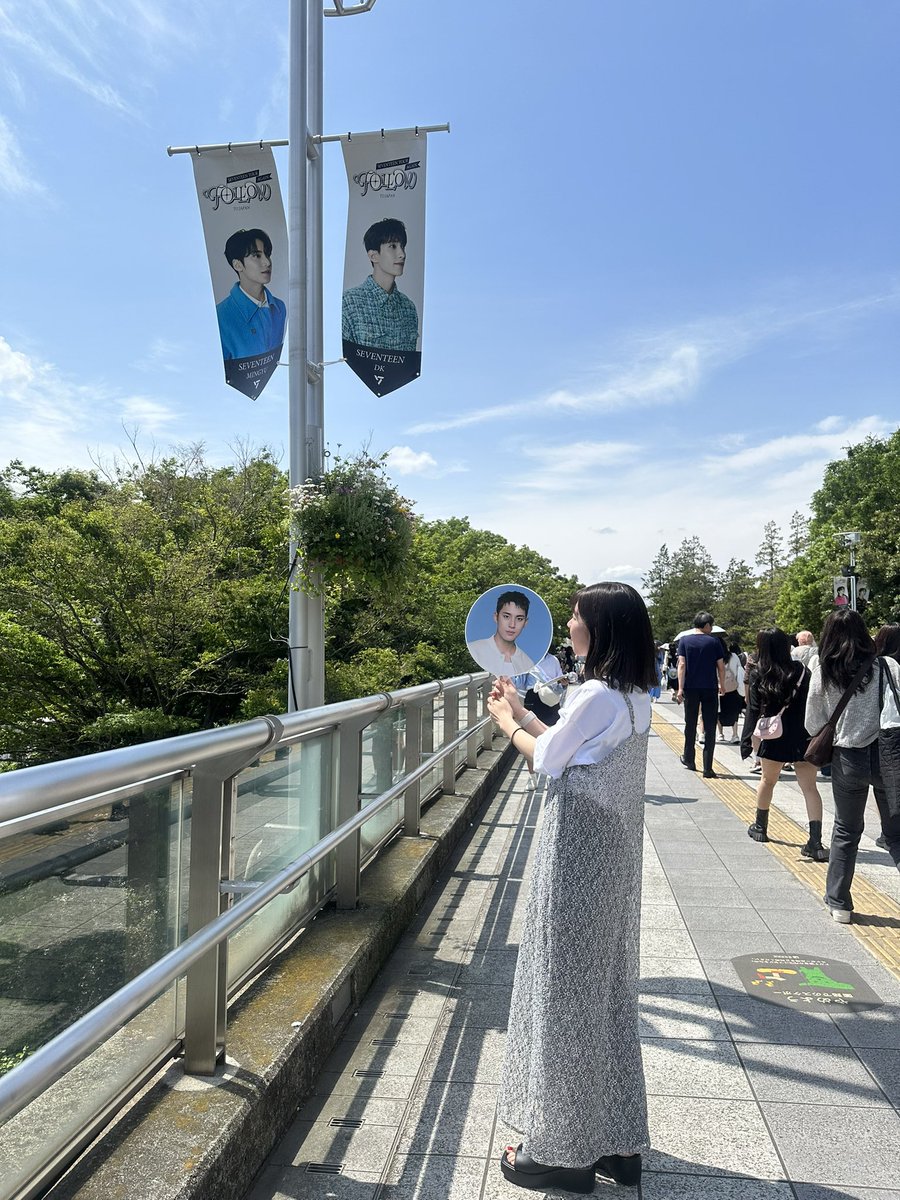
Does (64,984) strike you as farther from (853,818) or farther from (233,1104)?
(853,818)

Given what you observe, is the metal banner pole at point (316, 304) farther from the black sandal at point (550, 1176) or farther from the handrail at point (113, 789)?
the black sandal at point (550, 1176)

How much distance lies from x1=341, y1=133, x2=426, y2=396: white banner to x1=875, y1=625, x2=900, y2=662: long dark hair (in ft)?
11.5

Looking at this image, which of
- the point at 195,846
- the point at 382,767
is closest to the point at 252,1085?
the point at 195,846

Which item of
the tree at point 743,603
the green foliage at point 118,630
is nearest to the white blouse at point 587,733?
the green foliage at point 118,630

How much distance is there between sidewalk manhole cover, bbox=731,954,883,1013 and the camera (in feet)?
13.1

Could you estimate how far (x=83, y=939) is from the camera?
6.73 feet

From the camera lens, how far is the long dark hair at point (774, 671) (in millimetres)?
7098

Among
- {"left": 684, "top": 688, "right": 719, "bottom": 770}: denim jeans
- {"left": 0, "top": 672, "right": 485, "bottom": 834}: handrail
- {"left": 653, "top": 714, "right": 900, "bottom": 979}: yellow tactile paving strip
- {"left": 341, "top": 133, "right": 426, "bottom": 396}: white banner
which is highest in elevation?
{"left": 341, "top": 133, "right": 426, "bottom": 396}: white banner

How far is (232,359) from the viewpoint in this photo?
6.69 meters

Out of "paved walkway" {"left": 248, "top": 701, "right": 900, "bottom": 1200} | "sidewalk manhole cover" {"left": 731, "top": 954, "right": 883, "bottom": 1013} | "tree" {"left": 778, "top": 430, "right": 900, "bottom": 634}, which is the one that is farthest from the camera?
"tree" {"left": 778, "top": 430, "right": 900, "bottom": 634}

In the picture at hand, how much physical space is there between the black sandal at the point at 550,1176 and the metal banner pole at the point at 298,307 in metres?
4.05

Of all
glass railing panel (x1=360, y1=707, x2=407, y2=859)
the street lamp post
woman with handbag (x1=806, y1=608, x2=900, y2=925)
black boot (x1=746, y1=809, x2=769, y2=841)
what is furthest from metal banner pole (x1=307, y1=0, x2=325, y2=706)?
black boot (x1=746, y1=809, x2=769, y2=841)

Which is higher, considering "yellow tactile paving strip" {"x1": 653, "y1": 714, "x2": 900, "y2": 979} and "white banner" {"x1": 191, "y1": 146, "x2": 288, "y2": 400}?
"white banner" {"x1": 191, "y1": 146, "x2": 288, "y2": 400}

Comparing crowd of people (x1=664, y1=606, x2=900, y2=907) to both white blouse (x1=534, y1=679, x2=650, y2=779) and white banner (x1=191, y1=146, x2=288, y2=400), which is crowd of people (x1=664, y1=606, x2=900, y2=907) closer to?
white blouse (x1=534, y1=679, x2=650, y2=779)
